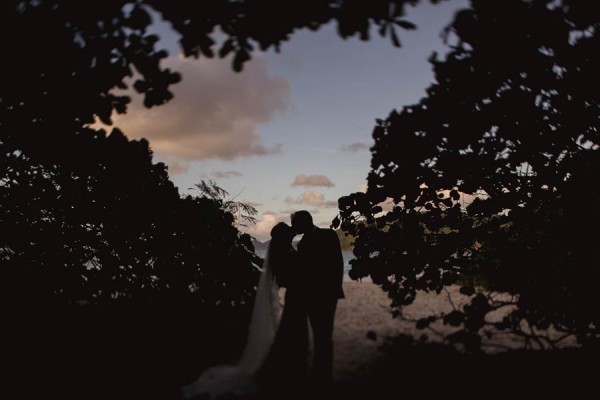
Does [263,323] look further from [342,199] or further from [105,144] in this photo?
[105,144]

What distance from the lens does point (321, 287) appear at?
17.7ft

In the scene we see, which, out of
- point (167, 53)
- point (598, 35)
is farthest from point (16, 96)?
point (598, 35)

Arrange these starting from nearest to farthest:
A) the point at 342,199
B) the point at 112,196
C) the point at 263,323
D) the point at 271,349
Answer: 1. the point at 271,349
2. the point at 263,323
3. the point at 342,199
4. the point at 112,196

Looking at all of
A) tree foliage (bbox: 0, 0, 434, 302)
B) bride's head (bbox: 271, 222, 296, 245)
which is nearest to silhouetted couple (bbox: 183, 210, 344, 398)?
bride's head (bbox: 271, 222, 296, 245)

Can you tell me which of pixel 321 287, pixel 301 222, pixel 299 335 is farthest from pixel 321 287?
pixel 301 222

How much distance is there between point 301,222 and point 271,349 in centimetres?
162

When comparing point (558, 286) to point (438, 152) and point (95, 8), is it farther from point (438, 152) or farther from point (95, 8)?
point (95, 8)

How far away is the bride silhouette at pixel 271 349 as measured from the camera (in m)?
5.17

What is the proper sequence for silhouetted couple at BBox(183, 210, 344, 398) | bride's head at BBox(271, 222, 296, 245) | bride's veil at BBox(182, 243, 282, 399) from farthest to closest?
bride's head at BBox(271, 222, 296, 245)
silhouetted couple at BBox(183, 210, 344, 398)
bride's veil at BBox(182, 243, 282, 399)

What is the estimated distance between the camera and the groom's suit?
532 centimetres

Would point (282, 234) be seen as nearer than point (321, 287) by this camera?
No

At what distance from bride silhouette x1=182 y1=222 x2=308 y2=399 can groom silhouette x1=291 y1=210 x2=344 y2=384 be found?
0.13 metres

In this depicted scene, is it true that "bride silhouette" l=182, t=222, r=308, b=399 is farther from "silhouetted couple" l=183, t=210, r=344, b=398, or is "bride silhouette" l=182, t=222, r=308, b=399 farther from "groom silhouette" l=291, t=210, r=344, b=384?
"groom silhouette" l=291, t=210, r=344, b=384

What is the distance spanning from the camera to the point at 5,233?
9.04m
